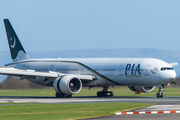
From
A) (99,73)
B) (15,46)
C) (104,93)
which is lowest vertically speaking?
(104,93)

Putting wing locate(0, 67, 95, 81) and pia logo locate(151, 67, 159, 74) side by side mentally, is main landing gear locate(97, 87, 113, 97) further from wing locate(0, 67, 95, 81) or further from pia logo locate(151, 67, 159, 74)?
pia logo locate(151, 67, 159, 74)

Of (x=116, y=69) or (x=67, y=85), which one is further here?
(x=116, y=69)

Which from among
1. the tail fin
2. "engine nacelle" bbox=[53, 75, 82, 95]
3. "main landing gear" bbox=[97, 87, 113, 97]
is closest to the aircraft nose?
"main landing gear" bbox=[97, 87, 113, 97]

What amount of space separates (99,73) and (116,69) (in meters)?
2.80

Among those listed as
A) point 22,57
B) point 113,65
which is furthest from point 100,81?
point 22,57

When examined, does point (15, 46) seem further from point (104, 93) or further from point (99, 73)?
point (104, 93)

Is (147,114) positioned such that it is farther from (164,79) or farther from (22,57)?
(22,57)

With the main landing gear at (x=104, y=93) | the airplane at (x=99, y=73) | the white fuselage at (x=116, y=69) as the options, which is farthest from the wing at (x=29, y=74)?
the main landing gear at (x=104, y=93)

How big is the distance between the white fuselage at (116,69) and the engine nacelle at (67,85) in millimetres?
2355

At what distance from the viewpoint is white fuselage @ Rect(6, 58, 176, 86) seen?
158 ft

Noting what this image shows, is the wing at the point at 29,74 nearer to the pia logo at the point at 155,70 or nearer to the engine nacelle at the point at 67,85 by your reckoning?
the engine nacelle at the point at 67,85

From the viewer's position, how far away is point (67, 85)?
163 ft

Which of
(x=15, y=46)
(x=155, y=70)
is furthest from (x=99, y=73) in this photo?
(x=15, y=46)

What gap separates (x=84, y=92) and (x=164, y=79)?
12.9 meters
